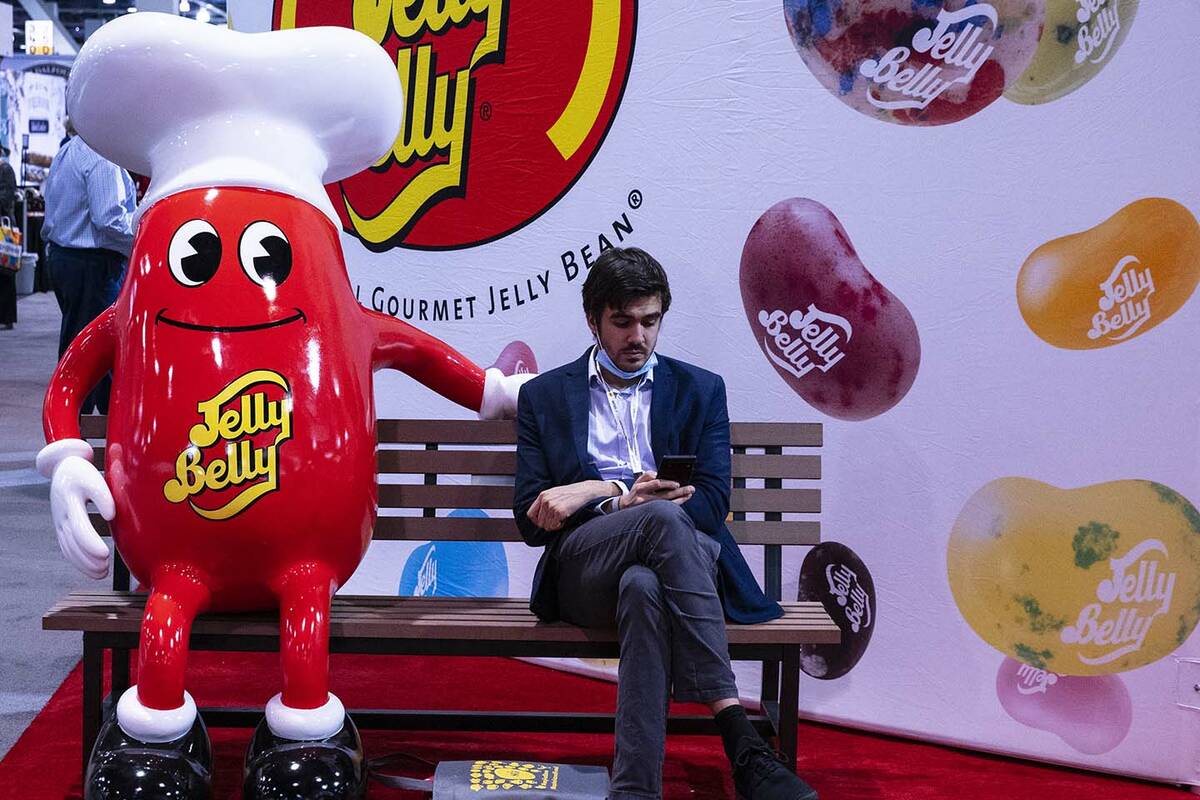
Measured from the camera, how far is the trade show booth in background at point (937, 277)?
3152mm

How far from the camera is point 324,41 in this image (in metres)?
2.95

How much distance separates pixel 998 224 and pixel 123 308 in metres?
2.02

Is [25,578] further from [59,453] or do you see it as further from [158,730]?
[158,730]

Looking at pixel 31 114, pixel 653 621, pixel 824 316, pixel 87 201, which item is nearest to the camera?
pixel 653 621

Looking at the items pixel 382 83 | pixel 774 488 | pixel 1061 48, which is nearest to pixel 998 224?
pixel 1061 48

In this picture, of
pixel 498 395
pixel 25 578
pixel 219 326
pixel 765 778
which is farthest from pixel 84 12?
pixel 765 778

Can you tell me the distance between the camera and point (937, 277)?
3340mm

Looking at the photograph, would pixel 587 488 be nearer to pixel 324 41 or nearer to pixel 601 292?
pixel 601 292

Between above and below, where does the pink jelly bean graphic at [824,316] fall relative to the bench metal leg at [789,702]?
above

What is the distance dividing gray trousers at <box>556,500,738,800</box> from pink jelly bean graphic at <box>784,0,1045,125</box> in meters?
1.22

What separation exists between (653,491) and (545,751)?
863mm

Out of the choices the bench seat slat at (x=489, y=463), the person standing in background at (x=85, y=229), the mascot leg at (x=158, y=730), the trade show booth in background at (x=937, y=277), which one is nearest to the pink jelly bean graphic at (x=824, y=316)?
the trade show booth in background at (x=937, y=277)

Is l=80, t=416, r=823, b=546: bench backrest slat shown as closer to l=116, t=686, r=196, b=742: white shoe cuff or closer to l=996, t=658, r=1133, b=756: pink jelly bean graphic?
l=996, t=658, r=1133, b=756: pink jelly bean graphic

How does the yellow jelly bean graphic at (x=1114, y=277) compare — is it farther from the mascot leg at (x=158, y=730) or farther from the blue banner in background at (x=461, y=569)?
the mascot leg at (x=158, y=730)
